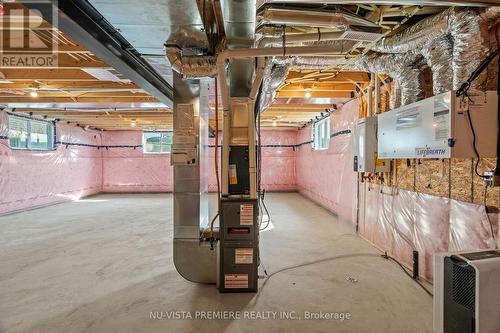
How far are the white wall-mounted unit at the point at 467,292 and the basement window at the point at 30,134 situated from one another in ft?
24.2

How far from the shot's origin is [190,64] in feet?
6.77

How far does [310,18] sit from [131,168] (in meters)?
8.48

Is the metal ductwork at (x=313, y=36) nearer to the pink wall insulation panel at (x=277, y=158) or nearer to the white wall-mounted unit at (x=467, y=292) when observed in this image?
the white wall-mounted unit at (x=467, y=292)

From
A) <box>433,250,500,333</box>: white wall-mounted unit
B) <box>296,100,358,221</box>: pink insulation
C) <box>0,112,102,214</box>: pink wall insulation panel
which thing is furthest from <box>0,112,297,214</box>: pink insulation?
<box>433,250,500,333</box>: white wall-mounted unit

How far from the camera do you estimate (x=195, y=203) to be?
2.43 metres

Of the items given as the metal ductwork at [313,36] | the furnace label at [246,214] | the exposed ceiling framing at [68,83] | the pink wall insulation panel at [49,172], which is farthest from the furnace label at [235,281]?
the pink wall insulation panel at [49,172]

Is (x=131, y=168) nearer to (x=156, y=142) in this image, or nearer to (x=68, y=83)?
(x=156, y=142)

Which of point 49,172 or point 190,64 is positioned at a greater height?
point 190,64

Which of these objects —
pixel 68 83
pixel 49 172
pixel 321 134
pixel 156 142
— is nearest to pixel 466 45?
pixel 68 83

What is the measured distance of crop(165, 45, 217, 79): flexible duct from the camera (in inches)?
76.4

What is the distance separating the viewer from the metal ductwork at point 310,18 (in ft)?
5.82

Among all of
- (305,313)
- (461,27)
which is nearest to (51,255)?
(305,313)

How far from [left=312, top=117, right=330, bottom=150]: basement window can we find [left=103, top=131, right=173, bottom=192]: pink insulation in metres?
4.81

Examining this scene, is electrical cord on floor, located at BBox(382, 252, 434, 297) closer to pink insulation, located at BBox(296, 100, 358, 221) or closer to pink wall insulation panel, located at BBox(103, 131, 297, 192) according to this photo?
pink insulation, located at BBox(296, 100, 358, 221)
